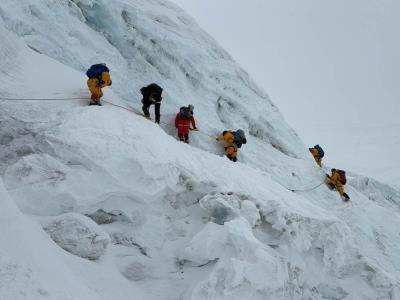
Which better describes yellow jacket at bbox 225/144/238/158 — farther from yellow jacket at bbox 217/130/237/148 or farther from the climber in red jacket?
the climber in red jacket

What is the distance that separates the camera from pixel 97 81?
9.46m

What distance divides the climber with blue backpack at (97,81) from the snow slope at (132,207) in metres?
0.38

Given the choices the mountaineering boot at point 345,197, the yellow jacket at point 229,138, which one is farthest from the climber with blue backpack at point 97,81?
the mountaineering boot at point 345,197

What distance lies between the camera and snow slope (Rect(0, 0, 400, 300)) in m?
5.63

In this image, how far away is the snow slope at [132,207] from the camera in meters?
5.63

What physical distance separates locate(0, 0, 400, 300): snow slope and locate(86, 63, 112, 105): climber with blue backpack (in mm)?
379

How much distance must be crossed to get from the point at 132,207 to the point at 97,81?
3.61 meters

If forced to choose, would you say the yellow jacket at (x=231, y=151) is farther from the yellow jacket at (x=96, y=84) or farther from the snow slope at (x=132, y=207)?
the yellow jacket at (x=96, y=84)

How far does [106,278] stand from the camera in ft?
18.4

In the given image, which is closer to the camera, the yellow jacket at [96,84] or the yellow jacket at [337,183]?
the yellow jacket at [96,84]

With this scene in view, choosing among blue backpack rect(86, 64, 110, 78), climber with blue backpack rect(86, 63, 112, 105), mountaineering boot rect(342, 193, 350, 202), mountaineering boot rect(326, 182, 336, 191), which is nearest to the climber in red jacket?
A: climber with blue backpack rect(86, 63, 112, 105)

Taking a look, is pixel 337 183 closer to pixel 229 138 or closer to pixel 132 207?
pixel 229 138

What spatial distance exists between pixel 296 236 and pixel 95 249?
370 cm

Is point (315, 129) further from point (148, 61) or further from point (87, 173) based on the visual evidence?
point (87, 173)
